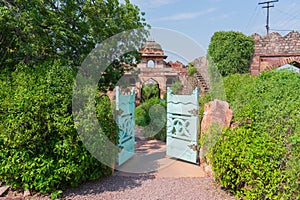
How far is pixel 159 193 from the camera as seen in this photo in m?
2.55

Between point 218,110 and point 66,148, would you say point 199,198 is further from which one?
point 66,148

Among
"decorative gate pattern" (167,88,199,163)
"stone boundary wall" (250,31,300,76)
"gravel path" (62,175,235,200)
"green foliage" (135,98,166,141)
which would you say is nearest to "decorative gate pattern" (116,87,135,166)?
"gravel path" (62,175,235,200)

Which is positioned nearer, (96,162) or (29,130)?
(29,130)

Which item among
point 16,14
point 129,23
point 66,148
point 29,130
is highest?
point 129,23

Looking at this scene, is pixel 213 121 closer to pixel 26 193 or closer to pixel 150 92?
pixel 26 193

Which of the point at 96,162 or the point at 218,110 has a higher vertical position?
the point at 218,110

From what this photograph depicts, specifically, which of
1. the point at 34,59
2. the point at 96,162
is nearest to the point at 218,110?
the point at 96,162

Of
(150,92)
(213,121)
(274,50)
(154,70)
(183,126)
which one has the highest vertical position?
(274,50)

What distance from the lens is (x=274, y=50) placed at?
8.73m

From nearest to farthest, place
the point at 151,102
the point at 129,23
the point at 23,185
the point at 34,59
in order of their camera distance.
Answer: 1. the point at 23,185
2. the point at 34,59
3. the point at 129,23
4. the point at 151,102

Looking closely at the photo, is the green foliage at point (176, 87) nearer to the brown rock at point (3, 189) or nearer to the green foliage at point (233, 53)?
the green foliage at point (233, 53)

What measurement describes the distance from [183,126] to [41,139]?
233cm

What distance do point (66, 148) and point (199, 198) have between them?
5.44ft

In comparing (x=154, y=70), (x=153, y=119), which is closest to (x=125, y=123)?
(x=153, y=119)
